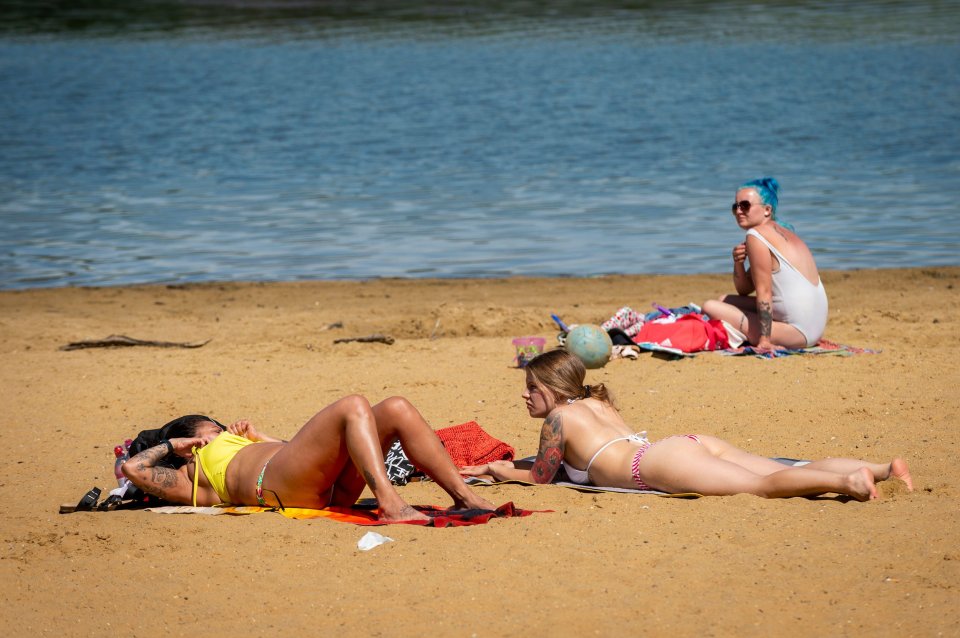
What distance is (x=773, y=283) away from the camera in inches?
335

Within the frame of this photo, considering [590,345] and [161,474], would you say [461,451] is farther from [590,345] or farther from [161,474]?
[590,345]

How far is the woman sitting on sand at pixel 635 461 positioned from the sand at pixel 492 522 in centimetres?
10

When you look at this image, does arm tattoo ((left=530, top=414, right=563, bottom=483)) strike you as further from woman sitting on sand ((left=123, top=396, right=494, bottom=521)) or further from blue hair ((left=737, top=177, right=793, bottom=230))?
blue hair ((left=737, top=177, right=793, bottom=230))

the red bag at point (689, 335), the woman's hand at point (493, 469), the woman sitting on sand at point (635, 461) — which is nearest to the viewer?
the woman sitting on sand at point (635, 461)

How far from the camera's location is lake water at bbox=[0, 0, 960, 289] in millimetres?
14266

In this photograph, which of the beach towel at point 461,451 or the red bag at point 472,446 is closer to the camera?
the beach towel at point 461,451

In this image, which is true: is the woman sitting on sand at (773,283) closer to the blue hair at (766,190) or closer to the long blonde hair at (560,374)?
the blue hair at (766,190)

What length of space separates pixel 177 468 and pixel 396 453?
119cm

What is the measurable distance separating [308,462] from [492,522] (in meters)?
0.92

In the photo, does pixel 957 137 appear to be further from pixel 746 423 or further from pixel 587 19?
pixel 587 19

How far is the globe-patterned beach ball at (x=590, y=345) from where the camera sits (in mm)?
8242

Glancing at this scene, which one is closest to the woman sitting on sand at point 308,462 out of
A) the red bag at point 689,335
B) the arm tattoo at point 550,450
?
the arm tattoo at point 550,450

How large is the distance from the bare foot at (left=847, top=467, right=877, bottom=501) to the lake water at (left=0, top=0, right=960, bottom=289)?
25.5ft

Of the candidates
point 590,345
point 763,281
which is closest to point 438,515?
point 590,345
